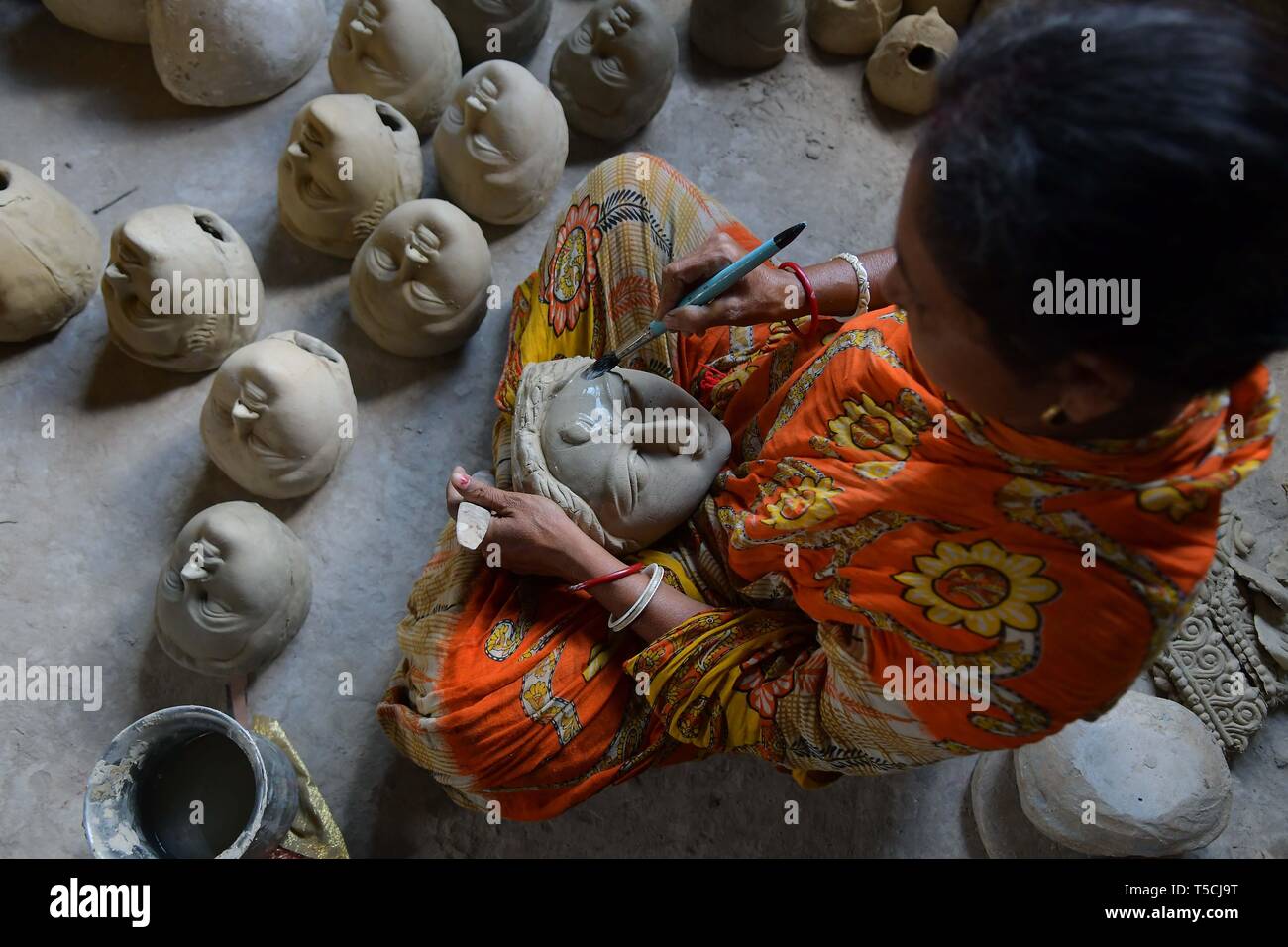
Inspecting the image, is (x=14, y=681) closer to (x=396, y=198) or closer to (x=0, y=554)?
(x=0, y=554)

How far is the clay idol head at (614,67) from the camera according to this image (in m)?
2.86

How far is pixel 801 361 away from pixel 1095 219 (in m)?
1.16

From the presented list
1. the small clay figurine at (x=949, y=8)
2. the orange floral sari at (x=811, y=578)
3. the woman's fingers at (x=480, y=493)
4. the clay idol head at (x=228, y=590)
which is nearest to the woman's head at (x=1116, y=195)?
the orange floral sari at (x=811, y=578)

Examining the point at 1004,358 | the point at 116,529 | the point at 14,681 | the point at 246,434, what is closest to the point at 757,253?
the point at 1004,358

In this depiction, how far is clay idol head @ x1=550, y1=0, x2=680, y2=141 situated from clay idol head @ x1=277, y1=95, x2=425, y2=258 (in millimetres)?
535

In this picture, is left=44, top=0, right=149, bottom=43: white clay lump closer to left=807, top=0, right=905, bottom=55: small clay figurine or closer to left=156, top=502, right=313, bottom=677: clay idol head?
left=156, top=502, right=313, bottom=677: clay idol head

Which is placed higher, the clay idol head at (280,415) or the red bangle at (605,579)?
the red bangle at (605,579)

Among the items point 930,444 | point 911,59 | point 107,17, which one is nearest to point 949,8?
point 911,59

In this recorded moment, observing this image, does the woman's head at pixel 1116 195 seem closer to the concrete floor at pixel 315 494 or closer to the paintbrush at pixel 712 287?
the paintbrush at pixel 712 287

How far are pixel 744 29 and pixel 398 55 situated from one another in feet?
3.70

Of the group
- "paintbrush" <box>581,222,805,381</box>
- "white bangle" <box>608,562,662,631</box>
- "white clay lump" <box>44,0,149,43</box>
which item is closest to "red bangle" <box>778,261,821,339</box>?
"paintbrush" <box>581,222,805,381</box>

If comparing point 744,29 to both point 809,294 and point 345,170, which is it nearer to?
point 345,170

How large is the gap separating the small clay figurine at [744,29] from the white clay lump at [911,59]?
312 mm

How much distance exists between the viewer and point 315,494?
105 inches
